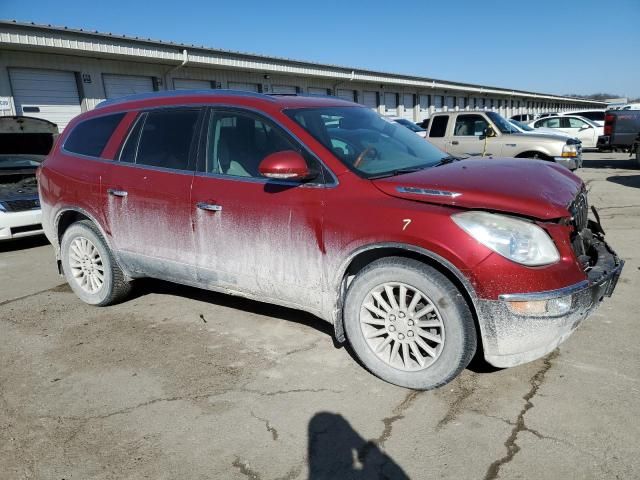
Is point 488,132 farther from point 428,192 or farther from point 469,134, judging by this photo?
point 428,192

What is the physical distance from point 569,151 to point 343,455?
9993mm

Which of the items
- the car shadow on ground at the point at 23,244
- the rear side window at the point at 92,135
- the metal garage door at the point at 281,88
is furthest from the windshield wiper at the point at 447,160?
the metal garage door at the point at 281,88

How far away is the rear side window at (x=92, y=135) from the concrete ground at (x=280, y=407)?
59.9 inches

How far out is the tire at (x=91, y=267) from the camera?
425 cm

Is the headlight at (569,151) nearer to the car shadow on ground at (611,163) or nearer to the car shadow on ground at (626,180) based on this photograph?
the car shadow on ground at (626,180)

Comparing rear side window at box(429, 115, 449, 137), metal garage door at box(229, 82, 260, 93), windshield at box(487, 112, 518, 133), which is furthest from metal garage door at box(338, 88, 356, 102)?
windshield at box(487, 112, 518, 133)

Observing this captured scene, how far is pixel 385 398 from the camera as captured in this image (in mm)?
2820

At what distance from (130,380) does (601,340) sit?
10.6 ft

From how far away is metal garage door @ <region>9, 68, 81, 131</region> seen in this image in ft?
40.7

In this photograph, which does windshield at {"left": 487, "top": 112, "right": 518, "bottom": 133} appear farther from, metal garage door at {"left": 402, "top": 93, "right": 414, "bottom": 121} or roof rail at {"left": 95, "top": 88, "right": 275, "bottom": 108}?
metal garage door at {"left": 402, "top": 93, "right": 414, "bottom": 121}

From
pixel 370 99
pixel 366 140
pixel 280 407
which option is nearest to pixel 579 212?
pixel 366 140

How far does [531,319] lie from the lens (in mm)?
2518

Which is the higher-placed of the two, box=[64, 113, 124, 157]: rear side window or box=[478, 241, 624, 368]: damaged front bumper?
box=[64, 113, 124, 157]: rear side window

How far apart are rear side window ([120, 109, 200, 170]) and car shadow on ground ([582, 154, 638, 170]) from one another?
15087 millimetres
